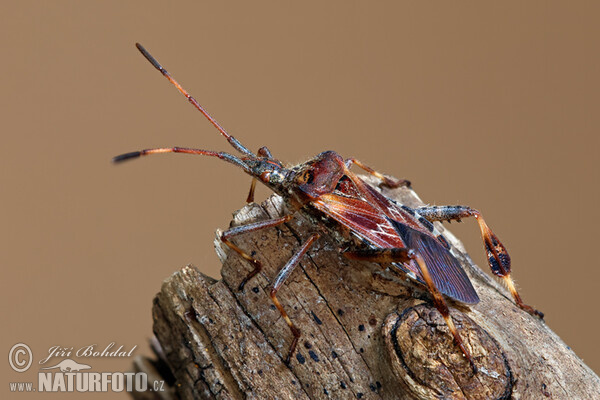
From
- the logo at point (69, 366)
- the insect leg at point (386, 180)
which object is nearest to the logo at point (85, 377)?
the logo at point (69, 366)

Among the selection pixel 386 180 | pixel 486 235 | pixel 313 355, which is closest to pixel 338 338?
pixel 313 355

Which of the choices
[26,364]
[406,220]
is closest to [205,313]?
[406,220]

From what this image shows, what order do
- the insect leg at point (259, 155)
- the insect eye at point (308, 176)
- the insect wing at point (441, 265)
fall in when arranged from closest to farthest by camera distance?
the insect wing at point (441, 265) → the insect eye at point (308, 176) → the insect leg at point (259, 155)

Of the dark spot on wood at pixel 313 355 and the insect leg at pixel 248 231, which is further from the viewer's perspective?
the insect leg at pixel 248 231

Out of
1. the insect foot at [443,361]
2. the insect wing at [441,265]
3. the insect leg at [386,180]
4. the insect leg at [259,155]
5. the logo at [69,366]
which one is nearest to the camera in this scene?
the insect foot at [443,361]

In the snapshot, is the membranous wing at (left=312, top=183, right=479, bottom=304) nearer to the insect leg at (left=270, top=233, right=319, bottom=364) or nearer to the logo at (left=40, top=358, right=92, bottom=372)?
the insect leg at (left=270, top=233, right=319, bottom=364)

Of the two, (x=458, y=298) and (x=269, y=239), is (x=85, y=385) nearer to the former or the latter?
(x=269, y=239)

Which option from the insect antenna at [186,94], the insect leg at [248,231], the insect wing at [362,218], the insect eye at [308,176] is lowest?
the insect wing at [362,218]

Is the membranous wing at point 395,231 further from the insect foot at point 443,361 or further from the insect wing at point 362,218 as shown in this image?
the insect foot at point 443,361

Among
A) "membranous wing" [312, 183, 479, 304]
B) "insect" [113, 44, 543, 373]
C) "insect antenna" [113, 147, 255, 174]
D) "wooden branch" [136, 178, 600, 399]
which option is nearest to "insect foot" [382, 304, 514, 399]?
"wooden branch" [136, 178, 600, 399]
